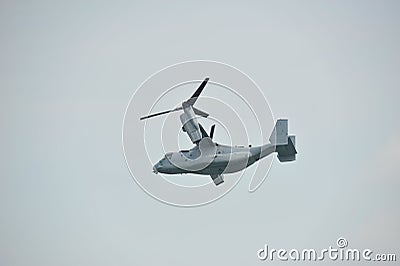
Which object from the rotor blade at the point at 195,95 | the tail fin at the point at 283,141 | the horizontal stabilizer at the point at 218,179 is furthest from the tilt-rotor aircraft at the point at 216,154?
the horizontal stabilizer at the point at 218,179

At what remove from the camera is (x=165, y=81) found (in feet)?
483

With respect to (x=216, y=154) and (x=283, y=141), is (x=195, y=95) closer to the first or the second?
(x=216, y=154)

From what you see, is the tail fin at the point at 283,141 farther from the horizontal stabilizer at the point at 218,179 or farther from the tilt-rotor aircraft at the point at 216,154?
the horizontal stabilizer at the point at 218,179

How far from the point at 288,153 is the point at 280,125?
7.75 feet

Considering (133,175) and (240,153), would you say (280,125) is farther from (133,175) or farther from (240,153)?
(133,175)

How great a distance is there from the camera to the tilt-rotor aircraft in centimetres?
14100

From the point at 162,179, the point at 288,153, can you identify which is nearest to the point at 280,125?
the point at 288,153

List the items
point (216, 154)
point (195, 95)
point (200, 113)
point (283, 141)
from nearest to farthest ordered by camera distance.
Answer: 1. point (216, 154)
2. point (283, 141)
3. point (200, 113)
4. point (195, 95)

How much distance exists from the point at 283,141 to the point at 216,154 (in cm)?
555

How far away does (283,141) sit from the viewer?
14250cm

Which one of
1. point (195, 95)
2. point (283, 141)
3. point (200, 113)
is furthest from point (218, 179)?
point (283, 141)

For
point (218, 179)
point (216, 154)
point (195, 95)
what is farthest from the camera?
point (218, 179)

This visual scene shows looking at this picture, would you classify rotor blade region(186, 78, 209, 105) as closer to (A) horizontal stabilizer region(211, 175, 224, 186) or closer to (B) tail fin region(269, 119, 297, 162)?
(A) horizontal stabilizer region(211, 175, 224, 186)

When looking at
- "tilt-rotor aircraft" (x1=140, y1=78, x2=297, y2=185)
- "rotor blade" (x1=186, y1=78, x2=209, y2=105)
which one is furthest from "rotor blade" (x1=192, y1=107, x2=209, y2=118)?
"rotor blade" (x1=186, y1=78, x2=209, y2=105)
